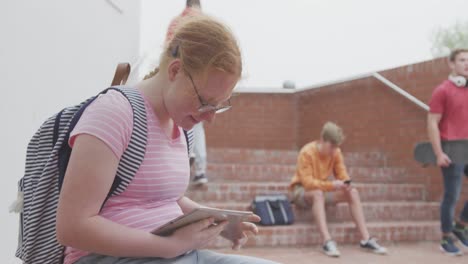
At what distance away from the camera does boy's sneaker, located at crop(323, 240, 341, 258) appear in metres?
3.90

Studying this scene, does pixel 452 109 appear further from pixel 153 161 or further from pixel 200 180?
pixel 153 161

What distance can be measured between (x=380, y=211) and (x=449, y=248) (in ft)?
3.33

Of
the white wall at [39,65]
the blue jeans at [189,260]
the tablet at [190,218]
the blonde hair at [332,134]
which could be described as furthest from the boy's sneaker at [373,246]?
the tablet at [190,218]

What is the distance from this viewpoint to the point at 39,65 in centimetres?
239

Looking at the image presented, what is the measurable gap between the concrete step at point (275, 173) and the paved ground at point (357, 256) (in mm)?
1566

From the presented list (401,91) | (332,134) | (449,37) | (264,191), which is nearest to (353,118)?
(401,91)

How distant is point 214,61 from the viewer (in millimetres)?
1043

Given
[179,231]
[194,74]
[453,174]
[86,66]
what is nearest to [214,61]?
[194,74]

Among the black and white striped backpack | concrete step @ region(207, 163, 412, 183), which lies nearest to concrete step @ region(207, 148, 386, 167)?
concrete step @ region(207, 163, 412, 183)

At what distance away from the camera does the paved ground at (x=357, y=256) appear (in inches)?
147

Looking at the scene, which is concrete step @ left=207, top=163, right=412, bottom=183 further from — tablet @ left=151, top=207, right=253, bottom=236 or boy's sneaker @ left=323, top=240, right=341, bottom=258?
tablet @ left=151, top=207, right=253, bottom=236

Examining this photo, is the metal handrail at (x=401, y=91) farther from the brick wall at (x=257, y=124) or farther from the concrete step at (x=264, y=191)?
the brick wall at (x=257, y=124)

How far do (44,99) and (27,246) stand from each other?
60.5 inches

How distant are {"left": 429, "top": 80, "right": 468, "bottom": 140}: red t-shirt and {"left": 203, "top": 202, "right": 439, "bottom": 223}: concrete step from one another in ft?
3.97
